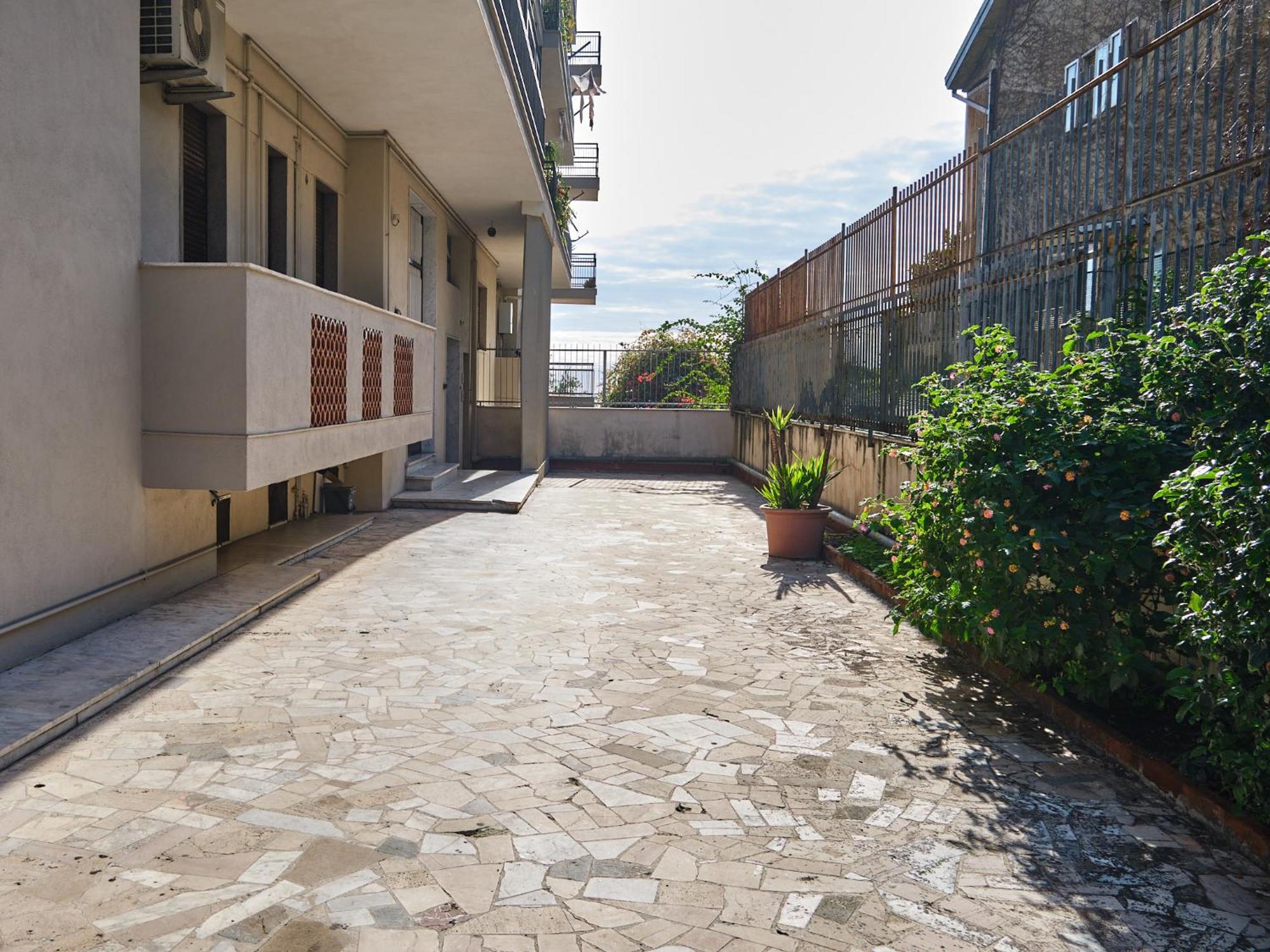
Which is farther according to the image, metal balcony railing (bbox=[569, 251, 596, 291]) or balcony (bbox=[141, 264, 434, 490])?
metal balcony railing (bbox=[569, 251, 596, 291])

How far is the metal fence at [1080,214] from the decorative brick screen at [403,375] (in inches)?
205

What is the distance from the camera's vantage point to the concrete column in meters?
17.9

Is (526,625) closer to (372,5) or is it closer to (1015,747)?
(1015,747)

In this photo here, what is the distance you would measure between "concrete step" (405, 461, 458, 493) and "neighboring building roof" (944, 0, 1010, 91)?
1193 cm

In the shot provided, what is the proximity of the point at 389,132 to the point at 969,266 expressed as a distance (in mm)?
7878

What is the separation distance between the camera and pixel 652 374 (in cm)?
2284

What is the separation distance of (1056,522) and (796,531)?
5.25m

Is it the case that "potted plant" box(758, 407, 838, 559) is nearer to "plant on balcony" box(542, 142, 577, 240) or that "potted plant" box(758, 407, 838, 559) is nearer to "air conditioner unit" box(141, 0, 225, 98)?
"air conditioner unit" box(141, 0, 225, 98)

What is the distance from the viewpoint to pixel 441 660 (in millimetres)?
5938

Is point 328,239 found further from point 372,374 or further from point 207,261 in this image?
point 207,261

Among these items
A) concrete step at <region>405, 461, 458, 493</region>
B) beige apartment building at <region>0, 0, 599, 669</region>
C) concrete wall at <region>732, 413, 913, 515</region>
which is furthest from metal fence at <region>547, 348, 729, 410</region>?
beige apartment building at <region>0, 0, 599, 669</region>

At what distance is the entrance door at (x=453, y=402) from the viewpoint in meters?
18.2

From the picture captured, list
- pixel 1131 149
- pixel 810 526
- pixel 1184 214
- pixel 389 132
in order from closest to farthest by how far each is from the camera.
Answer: pixel 1184 214, pixel 1131 149, pixel 810 526, pixel 389 132

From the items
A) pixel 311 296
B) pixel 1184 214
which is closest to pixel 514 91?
pixel 311 296
